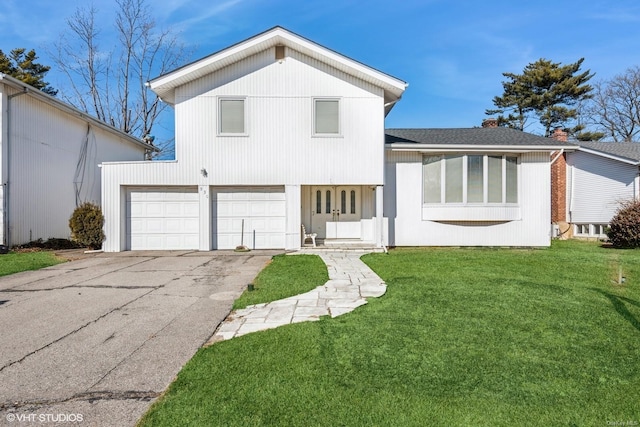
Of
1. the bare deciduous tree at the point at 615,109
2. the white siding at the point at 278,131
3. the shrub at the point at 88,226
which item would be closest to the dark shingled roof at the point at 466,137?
the white siding at the point at 278,131

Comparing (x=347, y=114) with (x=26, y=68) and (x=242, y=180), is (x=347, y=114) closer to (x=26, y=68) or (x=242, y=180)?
(x=242, y=180)

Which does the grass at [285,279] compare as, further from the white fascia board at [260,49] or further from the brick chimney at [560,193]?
the brick chimney at [560,193]

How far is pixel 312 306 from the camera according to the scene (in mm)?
5391

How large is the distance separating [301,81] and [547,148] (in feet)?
29.0

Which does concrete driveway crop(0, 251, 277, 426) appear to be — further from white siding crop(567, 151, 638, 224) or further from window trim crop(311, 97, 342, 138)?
white siding crop(567, 151, 638, 224)

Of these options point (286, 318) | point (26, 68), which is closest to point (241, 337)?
point (286, 318)

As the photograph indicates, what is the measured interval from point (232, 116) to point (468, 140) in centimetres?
854

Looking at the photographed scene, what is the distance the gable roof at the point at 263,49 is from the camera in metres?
11.7

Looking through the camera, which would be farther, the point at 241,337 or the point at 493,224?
the point at 493,224

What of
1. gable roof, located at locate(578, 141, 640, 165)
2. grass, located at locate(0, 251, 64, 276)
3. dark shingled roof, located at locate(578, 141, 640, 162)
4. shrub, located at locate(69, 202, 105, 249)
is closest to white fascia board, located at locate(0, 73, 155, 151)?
shrub, located at locate(69, 202, 105, 249)

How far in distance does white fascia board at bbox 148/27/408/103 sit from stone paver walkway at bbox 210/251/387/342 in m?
7.07

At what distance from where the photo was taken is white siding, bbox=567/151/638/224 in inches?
586

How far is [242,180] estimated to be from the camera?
1210 centimetres

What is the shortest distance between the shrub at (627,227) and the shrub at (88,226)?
57.2 ft
